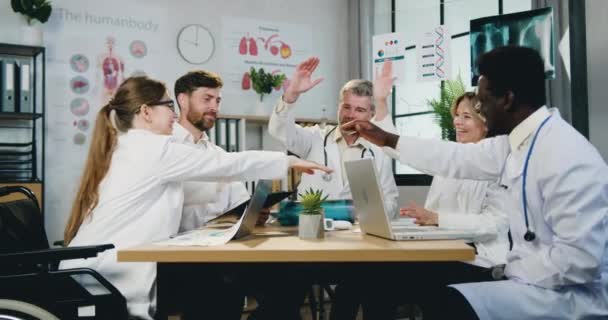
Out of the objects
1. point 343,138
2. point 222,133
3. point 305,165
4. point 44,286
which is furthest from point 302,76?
point 222,133

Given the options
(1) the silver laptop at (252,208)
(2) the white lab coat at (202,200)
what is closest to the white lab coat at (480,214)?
(1) the silver laptop at (252,208)

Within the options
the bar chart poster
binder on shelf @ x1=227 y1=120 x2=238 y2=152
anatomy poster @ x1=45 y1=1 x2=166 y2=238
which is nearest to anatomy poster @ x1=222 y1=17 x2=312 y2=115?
binder on shelf @ x1=227 y1=120 x2=238 y2=152

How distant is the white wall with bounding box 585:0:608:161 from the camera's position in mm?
3242

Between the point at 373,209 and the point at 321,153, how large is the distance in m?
1.52

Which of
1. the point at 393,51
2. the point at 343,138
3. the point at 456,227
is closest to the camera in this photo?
the point at 456,227

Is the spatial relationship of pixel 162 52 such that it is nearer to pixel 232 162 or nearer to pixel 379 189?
pixel 232 162

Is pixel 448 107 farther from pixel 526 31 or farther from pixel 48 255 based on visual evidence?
pixel 48 255

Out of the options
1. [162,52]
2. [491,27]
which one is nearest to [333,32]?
[162,52]

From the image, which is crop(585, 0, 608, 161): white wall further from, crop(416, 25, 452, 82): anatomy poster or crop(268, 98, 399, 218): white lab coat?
crop(268, 98, 399, 218): white lab coat

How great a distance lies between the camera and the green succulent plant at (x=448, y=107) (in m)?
4.02

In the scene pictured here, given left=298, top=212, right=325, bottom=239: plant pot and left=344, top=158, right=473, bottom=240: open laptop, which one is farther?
left=298, top=212, right=325, bottom=239: plant pot

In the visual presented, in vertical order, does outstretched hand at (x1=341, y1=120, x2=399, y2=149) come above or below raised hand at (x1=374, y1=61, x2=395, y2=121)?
below

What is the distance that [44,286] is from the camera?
1.66 m

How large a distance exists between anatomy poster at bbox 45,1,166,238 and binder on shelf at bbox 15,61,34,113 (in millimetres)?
378
